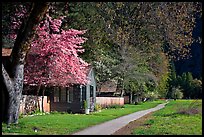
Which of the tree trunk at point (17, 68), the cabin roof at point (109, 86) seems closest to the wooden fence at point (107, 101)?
the cabin roof at point (109, 86)

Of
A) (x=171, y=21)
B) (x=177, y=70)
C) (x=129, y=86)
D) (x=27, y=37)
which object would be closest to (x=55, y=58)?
(x=27, y=37)

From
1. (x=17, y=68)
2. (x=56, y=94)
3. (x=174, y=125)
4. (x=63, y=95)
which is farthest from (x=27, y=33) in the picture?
(x=56, y=94)

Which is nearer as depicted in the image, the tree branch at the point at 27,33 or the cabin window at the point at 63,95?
the tree branch at the point at 27,33

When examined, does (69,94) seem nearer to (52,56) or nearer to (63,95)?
(63,95)

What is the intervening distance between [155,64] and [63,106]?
34262 mm

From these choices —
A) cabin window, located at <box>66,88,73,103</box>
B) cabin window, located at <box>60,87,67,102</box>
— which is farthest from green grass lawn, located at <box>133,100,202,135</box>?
cabin window, located at <box>60,87,67,102</box>

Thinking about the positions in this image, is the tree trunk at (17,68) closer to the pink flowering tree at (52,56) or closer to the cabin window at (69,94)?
the pink flowering tree at (52,56)

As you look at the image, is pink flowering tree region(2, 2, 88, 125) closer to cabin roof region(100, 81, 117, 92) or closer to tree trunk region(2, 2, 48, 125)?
tree trunk region(2, 2, 48, 125)

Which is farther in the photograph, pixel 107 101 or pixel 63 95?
pixel 107 101

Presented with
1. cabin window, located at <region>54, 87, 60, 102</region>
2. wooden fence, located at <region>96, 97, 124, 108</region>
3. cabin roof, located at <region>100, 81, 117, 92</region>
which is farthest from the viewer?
cabin roof, located at <region>100, 81, 117, 92</region>

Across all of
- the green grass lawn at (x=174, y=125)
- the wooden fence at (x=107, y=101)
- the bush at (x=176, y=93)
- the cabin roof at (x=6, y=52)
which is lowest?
the green grass lawn at (x=174, y=125)

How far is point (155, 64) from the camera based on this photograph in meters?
68.3

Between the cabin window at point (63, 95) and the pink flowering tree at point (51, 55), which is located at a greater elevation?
the pink flowering tree at point (51, 55)

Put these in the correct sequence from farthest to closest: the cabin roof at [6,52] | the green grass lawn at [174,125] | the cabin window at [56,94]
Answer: the cabin window at [56,94] < the cabin roof at [6,52] < the green grass lawn at [174,125]
